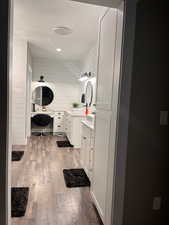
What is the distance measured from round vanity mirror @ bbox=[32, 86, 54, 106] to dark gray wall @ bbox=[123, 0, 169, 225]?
499cm

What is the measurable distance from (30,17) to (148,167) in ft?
9.93

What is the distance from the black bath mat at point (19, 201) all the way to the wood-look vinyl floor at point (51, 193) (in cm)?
5

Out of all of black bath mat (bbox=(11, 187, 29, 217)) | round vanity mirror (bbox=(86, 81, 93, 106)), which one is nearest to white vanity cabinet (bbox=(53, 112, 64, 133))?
round vanity mirror (bbox=(86, 81, 93, 106))

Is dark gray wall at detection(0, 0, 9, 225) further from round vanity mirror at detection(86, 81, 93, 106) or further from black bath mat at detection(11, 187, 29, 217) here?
round vanity mirror at detection(86, 81, 93, 106)

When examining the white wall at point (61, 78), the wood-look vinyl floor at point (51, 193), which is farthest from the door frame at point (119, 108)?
the white wall at point (61, 78)

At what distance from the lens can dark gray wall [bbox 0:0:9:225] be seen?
3.52ft

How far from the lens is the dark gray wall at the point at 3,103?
3.52 feet

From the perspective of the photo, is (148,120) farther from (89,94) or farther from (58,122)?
(58,122)

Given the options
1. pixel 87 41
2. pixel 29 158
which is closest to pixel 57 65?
pixel 87 41

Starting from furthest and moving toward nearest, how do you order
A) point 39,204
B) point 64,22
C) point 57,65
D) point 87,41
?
point 57,65 → point 87,41 → point 64,22 → point 39,204

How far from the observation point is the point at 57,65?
5.92 m

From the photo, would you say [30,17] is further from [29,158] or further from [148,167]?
[148,167]

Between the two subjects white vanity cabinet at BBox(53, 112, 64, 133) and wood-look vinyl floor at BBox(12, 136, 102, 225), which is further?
white vanity cabinet at BBox(53, 112, 64, 133)

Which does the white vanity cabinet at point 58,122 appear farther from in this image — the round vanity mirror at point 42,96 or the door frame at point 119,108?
the door frame at point 119,108
